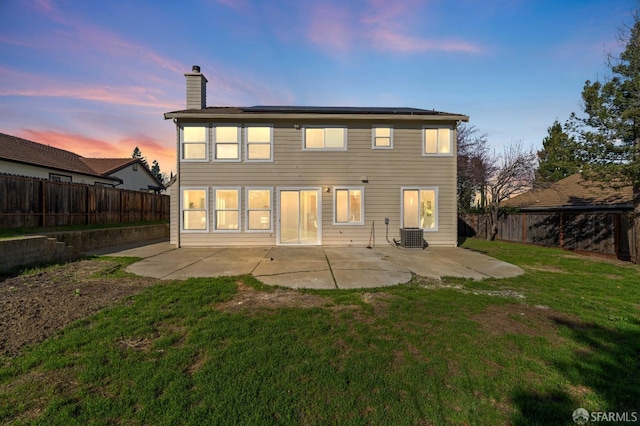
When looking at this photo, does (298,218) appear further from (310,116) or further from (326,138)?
(310,116)

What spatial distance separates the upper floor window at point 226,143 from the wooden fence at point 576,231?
14600 millimetres

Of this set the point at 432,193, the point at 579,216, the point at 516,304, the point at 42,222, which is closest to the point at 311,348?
the point at 516,304

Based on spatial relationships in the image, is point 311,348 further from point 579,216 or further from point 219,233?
point 579,216

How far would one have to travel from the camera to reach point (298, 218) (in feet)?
36.1

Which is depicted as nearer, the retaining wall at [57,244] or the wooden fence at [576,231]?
the retaining wall at [57,244]

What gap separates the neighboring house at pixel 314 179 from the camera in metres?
10.9

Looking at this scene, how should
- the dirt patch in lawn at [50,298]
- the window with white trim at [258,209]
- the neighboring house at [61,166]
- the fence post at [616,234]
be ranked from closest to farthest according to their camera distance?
the dirt patch in lawn at [50,298], the fence post at [616,234], the window with white trim at [258,209], the neighboring house at [61,166]

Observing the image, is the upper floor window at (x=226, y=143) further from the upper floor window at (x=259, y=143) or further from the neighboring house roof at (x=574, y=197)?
the neighboring house roof at (x=574, y=197)

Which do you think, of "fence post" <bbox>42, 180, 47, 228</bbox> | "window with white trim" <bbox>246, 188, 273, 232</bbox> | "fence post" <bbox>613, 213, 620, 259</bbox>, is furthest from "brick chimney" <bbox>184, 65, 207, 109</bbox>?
"fence post" <bbox>613, 213, 620, 259</bbox>

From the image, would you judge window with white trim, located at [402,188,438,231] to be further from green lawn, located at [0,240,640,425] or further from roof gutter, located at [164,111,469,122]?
green lawn, located at [0,240,640,425]

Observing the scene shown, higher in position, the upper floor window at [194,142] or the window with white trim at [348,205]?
the upper floor window at [194,142]

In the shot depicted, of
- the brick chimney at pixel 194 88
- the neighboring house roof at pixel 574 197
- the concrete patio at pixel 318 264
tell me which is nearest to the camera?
the concrete patio at pixel 318 264

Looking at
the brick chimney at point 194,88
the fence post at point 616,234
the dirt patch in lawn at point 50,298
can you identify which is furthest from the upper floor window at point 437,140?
the dirt patch in lawn at point 50,298

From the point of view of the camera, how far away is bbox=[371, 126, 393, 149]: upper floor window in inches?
439
